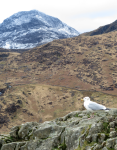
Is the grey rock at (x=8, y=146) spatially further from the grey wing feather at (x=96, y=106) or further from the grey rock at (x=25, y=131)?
the grey wing feather at (x=96, y=106)

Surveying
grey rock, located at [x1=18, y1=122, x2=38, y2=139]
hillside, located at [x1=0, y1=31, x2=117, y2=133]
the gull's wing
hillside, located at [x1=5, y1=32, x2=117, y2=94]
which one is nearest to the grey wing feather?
the gull's wing

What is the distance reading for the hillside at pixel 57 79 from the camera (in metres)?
46.9

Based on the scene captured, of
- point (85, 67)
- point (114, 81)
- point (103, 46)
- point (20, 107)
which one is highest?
point (103, 46)

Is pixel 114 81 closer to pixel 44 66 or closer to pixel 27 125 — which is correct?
pixel 44 66

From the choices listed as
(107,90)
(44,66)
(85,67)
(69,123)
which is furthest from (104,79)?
(69,123)

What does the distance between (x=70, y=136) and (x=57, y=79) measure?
60.0 m

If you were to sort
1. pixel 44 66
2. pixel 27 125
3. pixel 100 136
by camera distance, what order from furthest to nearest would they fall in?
1. pixel 44 66
2. pixel 27 125
3. pixel 100 136

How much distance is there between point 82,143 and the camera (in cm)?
846

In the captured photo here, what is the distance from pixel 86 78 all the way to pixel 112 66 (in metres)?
15.5

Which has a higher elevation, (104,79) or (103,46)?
(103,46)

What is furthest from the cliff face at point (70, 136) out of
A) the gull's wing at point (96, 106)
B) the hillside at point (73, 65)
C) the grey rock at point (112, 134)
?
the hillside at point (73, 65)

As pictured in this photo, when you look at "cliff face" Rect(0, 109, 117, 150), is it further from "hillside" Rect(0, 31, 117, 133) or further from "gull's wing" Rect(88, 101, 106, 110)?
"hillside" Rect(0, 31, 117, 133)

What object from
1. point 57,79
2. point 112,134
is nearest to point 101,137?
point 112,134

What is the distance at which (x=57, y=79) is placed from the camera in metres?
69.4
